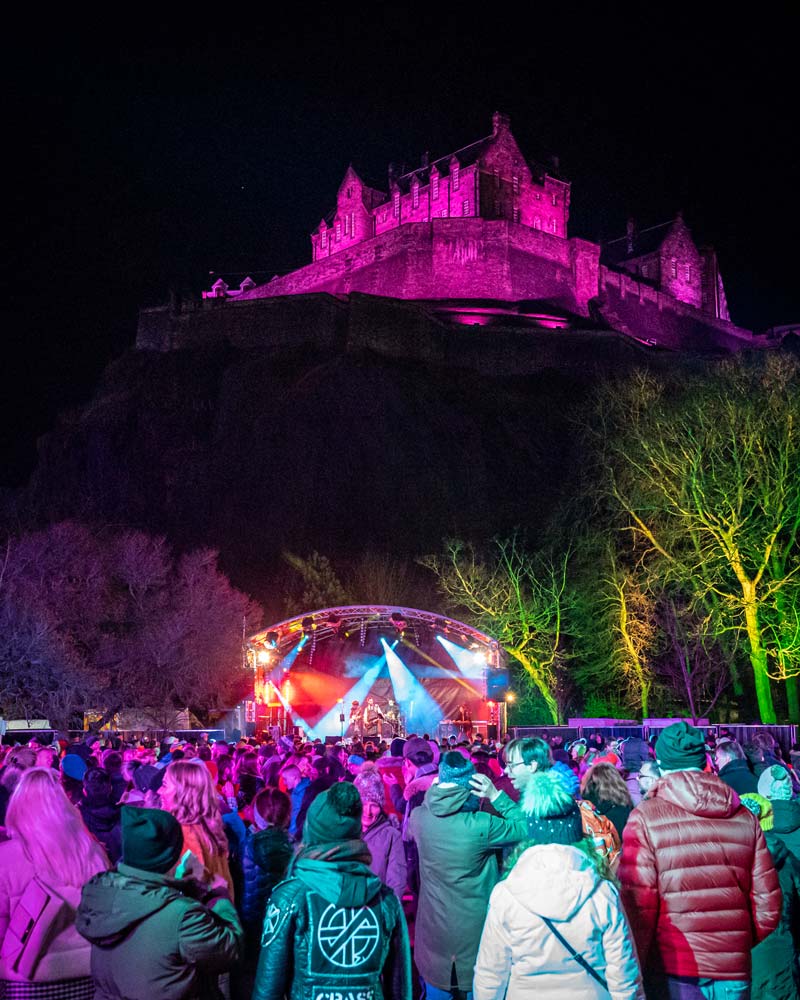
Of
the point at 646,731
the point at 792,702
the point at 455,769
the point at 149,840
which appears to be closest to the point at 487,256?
the point at 792,702

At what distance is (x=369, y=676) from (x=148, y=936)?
2964 cm

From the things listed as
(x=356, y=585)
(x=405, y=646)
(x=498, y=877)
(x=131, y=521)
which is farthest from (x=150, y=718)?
(x=498, y=877)

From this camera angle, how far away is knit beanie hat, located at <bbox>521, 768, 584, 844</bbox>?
11.0 feet

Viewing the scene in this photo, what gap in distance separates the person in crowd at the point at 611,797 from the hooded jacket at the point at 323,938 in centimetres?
248

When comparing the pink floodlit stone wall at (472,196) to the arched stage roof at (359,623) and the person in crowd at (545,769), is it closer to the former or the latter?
the arched stage roof at (359,623)

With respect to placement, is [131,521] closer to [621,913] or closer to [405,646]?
[405,646]

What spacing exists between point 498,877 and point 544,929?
66.5 inches

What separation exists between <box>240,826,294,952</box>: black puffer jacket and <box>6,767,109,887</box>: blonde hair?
124cm

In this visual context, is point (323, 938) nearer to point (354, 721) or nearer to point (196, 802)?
point (196, 802)

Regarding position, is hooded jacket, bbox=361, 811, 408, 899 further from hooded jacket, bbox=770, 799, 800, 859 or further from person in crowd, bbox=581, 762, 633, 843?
hooded jacket, bbox=770, 799, 800, 859

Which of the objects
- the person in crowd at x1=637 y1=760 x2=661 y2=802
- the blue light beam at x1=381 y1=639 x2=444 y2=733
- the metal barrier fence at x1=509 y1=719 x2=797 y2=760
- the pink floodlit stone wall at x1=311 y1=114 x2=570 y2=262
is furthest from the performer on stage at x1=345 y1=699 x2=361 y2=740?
the pink floodlit stone wall at x1=311 y1=114 x2=570 y2=262

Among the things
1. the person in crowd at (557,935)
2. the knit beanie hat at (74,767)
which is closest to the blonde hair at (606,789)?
the person in crowd at (557,935)

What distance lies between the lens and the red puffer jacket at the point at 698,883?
3.72m

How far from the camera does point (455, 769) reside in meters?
4.66
